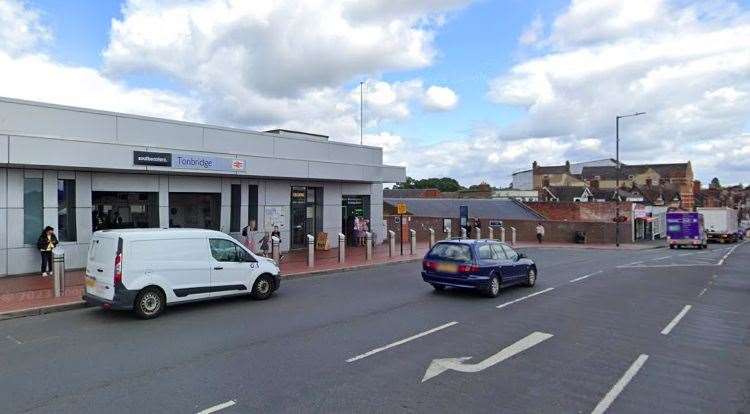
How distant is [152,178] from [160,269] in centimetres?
866

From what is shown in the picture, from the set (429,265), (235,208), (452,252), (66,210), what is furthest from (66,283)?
(452,252)

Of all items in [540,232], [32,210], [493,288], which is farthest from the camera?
[540,232]

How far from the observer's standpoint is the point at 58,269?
11953mm

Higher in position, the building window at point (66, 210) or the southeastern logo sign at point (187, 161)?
the southeastern logo sign at point (187, 161)

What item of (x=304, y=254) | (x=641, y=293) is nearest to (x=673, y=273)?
(x=641, y=293)

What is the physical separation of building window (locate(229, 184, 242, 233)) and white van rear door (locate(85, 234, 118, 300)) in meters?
10.1

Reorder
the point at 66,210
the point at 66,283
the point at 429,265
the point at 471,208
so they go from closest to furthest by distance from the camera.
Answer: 1. the point at 429,265
2. the point at 66,283
3. the point at 66,210
4. the point at 471,208

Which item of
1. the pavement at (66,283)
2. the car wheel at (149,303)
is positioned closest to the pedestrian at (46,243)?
the pavement at (66,283)

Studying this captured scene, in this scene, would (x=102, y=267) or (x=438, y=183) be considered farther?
(x=438, y=183)

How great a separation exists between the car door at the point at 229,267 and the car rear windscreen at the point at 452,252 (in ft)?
14.7

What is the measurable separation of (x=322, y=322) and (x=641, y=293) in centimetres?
911

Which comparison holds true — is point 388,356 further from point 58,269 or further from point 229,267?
point 58,269

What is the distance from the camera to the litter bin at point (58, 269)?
1187 cm

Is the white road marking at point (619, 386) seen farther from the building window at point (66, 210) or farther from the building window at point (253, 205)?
the building window at point (253, 205)
